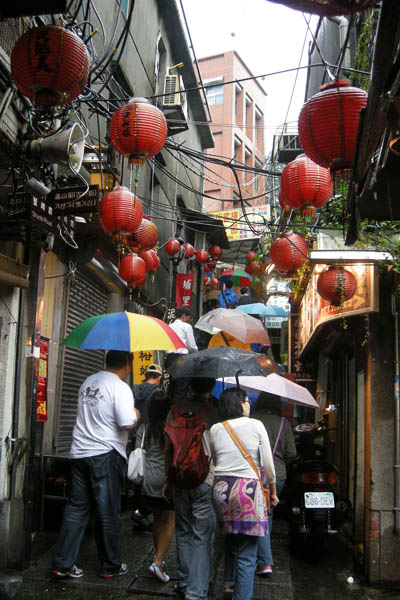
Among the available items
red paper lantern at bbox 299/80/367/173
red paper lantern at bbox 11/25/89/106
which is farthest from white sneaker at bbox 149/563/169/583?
red paper lantern at bbox 11/25/89/106

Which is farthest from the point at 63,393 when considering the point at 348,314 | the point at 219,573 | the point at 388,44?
the point at 388,44

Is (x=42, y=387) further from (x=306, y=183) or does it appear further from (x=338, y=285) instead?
(x=338, y=285)

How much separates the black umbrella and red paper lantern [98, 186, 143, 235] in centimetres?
238

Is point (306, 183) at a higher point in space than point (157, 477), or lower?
higher

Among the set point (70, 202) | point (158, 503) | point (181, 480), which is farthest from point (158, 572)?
point (70, 202)

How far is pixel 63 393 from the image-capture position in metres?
9.11

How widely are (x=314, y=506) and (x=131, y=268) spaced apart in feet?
17.6

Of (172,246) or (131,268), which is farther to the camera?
(172,246)

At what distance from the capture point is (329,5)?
2885 millimetres

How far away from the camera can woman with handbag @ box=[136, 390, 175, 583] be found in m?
5.98

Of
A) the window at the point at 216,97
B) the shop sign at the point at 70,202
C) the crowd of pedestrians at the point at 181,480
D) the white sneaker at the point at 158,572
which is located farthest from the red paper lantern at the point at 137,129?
A: the window at the point at 216,97

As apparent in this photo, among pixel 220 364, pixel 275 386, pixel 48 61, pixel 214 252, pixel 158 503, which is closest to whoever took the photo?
pixel 48 61

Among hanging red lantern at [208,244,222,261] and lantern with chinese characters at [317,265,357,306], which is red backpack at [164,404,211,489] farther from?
hanging red lantern at [208,244,222,261]

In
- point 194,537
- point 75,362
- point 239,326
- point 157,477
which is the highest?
point 239,326
